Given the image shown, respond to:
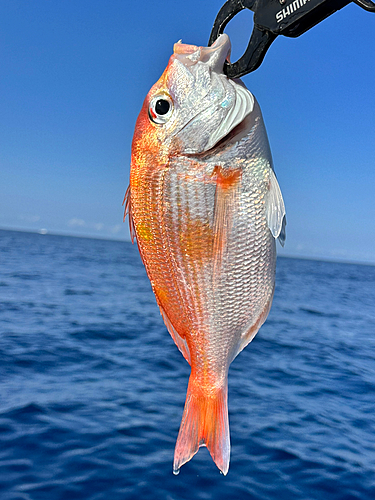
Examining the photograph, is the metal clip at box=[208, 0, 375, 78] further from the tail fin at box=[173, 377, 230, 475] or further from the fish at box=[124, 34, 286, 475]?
the tail fin at box=[173, 377, 230, 475]

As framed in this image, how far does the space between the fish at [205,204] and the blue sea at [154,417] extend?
3.77 m

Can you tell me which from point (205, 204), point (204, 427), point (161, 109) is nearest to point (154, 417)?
point (204, 427)

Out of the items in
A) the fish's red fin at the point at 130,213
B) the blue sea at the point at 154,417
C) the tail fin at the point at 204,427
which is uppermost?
the fish's red fin at the point at 130,213

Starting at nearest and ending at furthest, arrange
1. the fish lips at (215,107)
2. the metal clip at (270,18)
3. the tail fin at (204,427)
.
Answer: the metal clip at (270,18) < the fish lips at (215,107) < the tail fin at (204,427)

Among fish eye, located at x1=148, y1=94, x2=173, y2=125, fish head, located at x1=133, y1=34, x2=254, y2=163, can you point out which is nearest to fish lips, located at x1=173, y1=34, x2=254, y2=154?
fish head, located at x1=133, y1=34, x2=254, y2=163

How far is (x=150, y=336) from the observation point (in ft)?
41.4

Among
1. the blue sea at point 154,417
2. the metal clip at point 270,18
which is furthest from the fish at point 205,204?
the blue sea at point 154,417

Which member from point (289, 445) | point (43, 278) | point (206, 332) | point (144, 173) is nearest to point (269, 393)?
point (289, 445)

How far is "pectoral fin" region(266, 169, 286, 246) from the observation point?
191 cm

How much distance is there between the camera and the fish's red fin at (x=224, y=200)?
6.18ft

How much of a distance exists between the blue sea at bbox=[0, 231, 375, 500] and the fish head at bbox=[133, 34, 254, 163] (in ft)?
14.8

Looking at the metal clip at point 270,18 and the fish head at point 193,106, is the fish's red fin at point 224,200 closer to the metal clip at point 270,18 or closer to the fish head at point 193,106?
the fish head at point 193,106

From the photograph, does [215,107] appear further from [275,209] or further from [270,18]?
[275,209]

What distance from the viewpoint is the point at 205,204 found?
189 cm
